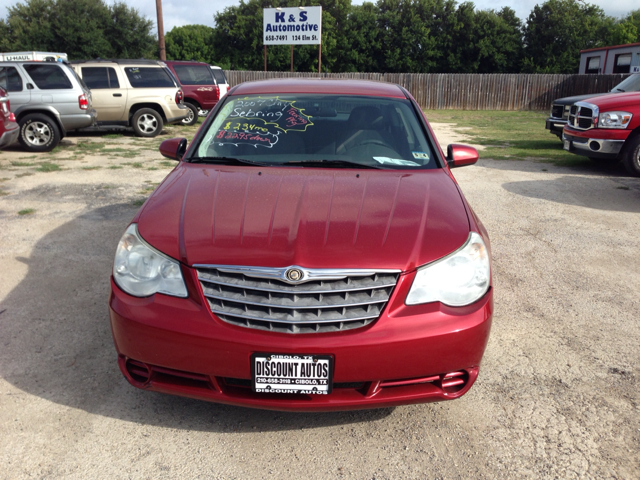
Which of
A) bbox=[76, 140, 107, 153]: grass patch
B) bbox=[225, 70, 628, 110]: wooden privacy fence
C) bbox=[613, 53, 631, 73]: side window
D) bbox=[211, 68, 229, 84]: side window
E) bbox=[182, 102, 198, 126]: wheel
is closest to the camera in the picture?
bbox=[76, 140, 107, 153]: grass patch

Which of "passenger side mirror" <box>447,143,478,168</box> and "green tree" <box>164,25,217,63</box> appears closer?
"passenger side mirror" <box>447,143,478,168</box>

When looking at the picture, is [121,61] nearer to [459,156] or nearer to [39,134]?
[39,134]

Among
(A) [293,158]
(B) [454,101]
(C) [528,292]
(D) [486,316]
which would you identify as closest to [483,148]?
(C) [528,292]

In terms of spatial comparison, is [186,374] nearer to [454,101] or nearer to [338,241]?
[338,241]

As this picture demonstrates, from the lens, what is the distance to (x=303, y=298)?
2.31 metres

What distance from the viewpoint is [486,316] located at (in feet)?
8.11

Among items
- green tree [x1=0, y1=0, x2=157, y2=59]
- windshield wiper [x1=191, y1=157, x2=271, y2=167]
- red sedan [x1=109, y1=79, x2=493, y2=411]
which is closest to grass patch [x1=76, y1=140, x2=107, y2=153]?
windshield wiper [x1=191, y1=157, x2=271, y2=167]

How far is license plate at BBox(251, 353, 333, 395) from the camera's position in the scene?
2.25 metres

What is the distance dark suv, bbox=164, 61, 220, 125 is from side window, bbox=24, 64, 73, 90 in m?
5.14

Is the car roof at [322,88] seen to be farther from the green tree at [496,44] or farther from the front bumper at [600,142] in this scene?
the green tree at [496,44]

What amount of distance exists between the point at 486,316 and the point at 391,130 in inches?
67.8

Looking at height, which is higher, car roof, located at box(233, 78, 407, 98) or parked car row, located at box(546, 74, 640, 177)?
car roof, located at box(233, 78, 407, 98)

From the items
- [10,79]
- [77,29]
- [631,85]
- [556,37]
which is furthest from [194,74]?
[556,37]

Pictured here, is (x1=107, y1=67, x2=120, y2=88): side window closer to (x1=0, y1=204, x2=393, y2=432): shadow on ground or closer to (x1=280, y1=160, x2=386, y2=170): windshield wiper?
(x1=0, y1=204, x2=393, y2=432): shadow on ground
